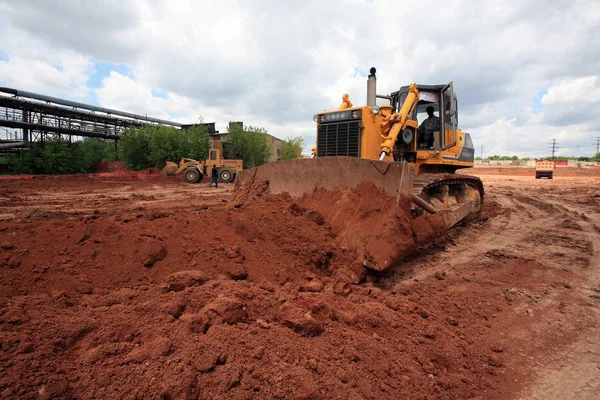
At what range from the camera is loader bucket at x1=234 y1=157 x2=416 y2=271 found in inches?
158

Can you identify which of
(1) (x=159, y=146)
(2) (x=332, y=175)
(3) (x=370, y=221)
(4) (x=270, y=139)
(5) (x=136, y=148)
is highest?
(4) (x=270, y=139)

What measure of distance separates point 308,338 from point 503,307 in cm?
235

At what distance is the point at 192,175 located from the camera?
25.3 meters

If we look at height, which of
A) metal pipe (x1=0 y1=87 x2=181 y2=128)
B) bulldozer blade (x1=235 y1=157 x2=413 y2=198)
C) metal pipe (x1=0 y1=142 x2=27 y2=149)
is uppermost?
metal pipe (x1=0 y1=87 x2=181 y2=128)

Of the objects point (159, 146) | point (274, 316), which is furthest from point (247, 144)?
point (274, 316)

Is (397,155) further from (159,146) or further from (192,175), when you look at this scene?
(159,146)

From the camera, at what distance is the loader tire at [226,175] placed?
25.2 meters

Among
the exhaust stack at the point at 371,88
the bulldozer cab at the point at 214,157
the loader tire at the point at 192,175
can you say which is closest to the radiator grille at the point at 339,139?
the exhaust stack at the point at 371,88

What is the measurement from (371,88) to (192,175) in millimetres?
21111

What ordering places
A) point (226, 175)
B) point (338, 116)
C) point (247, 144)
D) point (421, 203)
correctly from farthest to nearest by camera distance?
point (247, 144), point (226, 175), point (338, 116), point (421, 203)

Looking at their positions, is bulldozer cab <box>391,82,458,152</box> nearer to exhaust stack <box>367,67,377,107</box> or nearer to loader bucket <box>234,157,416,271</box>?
exhaust stack <box>367,67,377,107</box>

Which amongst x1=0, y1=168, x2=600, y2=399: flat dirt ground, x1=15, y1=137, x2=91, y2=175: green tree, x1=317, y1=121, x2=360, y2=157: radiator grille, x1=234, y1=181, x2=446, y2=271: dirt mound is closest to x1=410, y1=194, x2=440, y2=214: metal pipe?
x1=234, y1=181, x2=446, y2=271: dirt mound

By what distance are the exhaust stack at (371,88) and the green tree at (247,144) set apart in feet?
105

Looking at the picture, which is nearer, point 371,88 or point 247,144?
point 371,88
